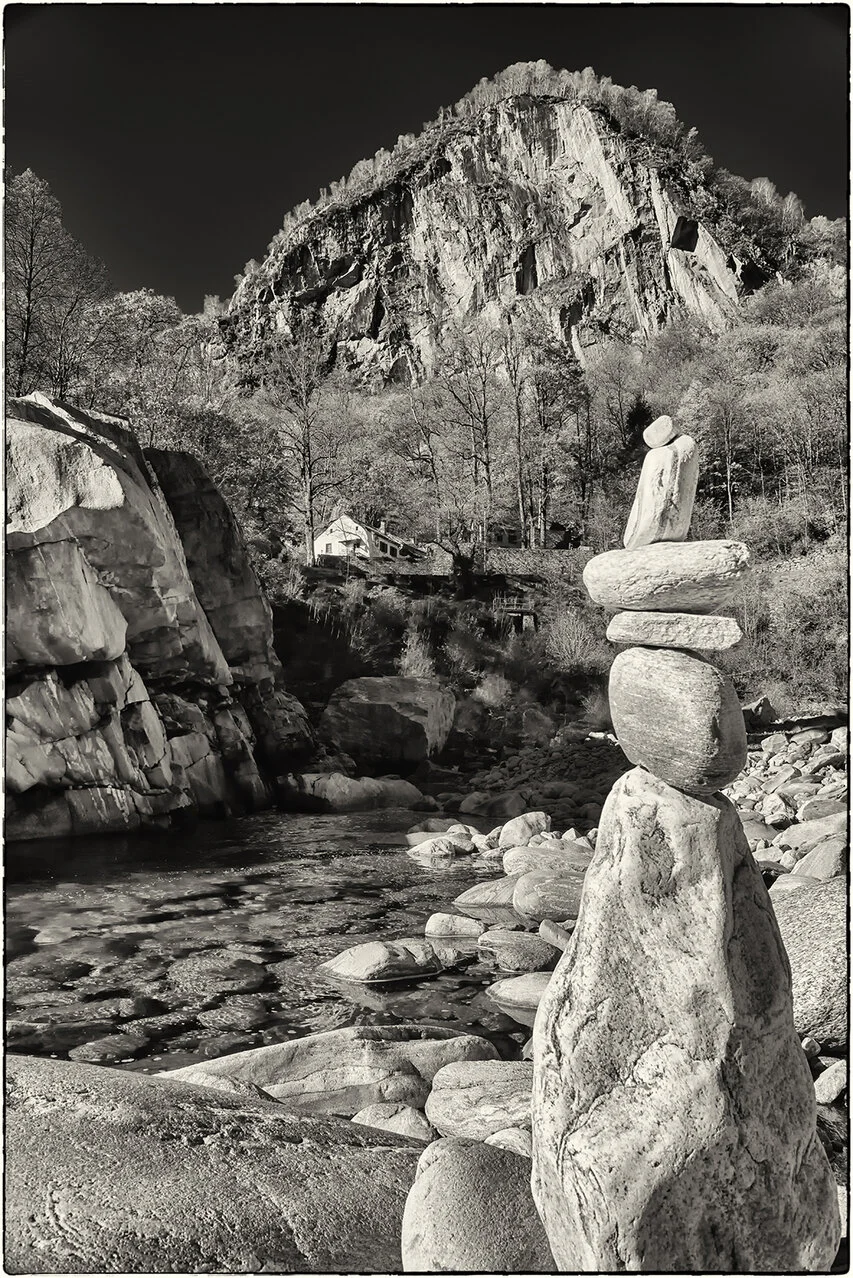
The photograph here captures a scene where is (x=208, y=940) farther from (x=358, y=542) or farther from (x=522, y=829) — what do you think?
(x=358, y=542)

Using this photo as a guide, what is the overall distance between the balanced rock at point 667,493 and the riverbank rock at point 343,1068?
442cm

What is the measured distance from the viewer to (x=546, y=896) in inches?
448

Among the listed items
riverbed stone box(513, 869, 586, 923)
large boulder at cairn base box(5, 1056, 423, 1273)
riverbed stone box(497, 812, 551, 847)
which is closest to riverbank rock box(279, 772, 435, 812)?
riverbed stone box(497, 812, 551, 847)

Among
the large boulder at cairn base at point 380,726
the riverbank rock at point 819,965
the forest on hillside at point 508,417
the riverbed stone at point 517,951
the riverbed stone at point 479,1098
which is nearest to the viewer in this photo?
→ the riverbed stone at point 479,1098

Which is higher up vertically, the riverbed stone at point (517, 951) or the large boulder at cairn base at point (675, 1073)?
the large boulder at cairn base at point (675, 1073)

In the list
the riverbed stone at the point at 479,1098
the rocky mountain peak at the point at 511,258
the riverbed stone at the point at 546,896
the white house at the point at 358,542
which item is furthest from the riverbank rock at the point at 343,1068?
the rocky mountain peak at the point at 511,258

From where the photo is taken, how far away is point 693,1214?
2.77 meters

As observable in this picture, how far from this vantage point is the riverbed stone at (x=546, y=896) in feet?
36.4

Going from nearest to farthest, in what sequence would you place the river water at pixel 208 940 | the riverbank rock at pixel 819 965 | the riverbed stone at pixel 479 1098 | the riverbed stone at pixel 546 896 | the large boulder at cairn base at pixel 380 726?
the riverbed stone at pixel 479 1098, the riverbank rock at pixel 819 965, the river water at pixel 208 940, the riverbed stone at pixel 546 896, the large boulder at cairn base at pixel 380 726

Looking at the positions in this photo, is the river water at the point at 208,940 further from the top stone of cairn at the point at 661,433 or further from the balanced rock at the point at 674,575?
the top stone of cairn at the point at 661,433

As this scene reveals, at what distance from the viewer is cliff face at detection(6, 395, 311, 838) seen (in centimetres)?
1476

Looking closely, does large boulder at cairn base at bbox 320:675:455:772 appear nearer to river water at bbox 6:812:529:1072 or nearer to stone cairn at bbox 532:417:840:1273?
river water at bbox 6:812:529:1072

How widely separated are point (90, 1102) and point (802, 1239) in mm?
3022

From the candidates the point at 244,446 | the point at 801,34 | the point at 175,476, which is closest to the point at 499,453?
the point at 244,446
